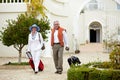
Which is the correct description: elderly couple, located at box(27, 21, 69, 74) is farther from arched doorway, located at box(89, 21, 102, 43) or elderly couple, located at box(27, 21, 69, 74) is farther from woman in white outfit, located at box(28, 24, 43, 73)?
arched doorway, located at box(89, 21, 102, 43)

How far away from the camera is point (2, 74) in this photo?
15.6m

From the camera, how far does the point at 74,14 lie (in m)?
31.6

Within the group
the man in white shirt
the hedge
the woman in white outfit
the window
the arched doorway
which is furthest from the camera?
the arched doorway

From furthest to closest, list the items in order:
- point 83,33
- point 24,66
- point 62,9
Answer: point 83,33 < point 62,9 < point 24,66

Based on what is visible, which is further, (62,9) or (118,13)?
(118,13)

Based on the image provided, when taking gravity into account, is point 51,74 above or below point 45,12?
below

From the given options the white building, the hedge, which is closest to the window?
the white building

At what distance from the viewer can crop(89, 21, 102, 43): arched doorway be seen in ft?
176

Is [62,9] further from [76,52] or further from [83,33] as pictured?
[83,33]

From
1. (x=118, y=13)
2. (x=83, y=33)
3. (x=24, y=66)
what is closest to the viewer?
(x=24, y=66)

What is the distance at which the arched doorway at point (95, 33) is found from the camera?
5368cm

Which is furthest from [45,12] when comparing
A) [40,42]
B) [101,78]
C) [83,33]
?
[83,33]

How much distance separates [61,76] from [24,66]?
3.36 m

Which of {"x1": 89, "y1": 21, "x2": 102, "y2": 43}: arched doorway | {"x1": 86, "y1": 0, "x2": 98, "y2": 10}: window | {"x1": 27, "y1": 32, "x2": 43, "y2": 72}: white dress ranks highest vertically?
{"x1": 86, "y1": 0, "x2": 98, "y2": 10}: window
